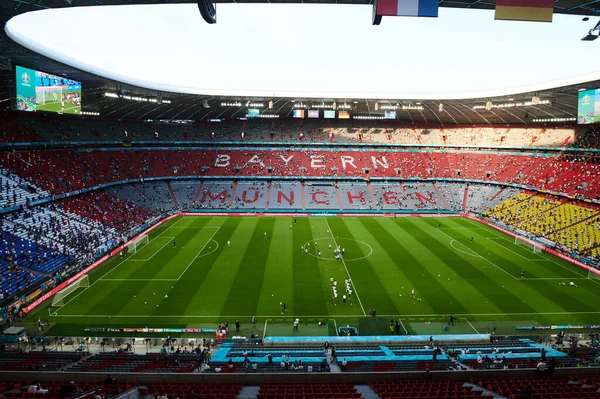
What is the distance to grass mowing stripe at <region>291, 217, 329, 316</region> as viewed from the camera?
2522cm

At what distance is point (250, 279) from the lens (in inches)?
1179

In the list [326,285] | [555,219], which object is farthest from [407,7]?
[555,219]

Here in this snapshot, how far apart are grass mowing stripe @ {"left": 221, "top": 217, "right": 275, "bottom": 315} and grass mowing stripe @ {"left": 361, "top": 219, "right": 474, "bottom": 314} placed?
11.1 m

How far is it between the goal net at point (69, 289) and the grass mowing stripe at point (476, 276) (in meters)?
31.6

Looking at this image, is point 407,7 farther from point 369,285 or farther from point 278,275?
point 278,275

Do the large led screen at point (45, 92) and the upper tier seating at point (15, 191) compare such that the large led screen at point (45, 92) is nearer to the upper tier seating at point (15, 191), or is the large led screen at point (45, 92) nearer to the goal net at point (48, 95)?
the goal net at point (48, 95)

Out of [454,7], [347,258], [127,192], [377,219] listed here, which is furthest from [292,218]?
[454,7]

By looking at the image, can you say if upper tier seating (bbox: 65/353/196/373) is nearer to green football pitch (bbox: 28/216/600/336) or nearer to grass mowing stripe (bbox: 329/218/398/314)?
green football pitch (bbox: 28/216/600/336)

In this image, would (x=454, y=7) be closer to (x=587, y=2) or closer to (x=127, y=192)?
(x=587, y=2)

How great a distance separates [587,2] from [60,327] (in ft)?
102

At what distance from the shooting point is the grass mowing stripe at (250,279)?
2536 centimetres

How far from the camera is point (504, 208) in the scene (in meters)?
53.2

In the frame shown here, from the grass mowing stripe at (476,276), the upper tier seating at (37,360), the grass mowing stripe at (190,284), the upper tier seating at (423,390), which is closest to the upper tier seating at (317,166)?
the grass mowing stripe at (190,284)

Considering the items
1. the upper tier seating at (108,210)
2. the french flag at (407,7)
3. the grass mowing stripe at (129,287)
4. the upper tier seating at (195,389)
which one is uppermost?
the french flag at (407,7)
